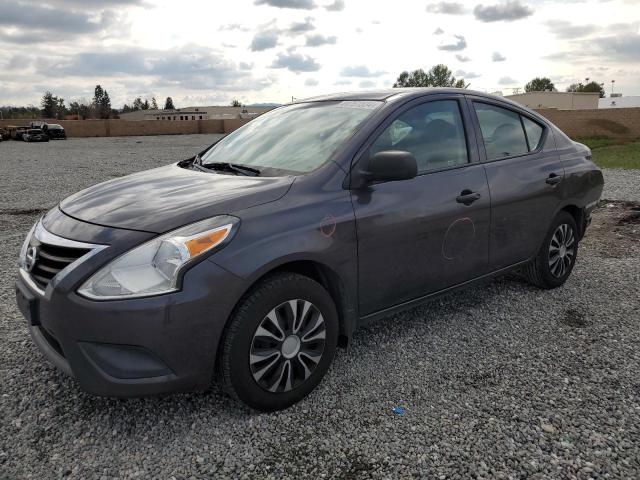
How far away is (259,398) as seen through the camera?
2822 millimetres

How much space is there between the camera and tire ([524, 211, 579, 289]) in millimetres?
4598

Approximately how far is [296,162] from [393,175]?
63cm

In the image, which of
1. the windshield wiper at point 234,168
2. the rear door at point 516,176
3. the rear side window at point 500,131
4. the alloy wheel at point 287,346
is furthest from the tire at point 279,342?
the rear side window at point 500,131

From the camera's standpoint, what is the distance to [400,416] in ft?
9.51

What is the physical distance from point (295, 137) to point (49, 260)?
66.6 inches

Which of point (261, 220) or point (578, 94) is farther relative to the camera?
point (578, 94)

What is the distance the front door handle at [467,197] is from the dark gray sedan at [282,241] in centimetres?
→ 1

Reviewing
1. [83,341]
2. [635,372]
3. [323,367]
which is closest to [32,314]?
[83,341]

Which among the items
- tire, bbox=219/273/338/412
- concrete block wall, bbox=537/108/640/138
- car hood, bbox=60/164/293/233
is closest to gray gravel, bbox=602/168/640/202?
tire, bbox=219/273/338/412

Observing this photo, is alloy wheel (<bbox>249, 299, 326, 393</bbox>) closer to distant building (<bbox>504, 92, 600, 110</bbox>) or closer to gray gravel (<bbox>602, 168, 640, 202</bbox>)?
gray gravel (<bbox>602, 168, 640, 202</bbox>)

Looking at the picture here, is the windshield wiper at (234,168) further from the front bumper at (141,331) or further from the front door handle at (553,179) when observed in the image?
the front door handle at (553,179)

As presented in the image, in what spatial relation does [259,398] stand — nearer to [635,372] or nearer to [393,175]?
[393,175]

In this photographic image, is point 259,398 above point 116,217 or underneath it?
underneath

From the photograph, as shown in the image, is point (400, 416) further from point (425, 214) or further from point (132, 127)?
point (132, 127)
